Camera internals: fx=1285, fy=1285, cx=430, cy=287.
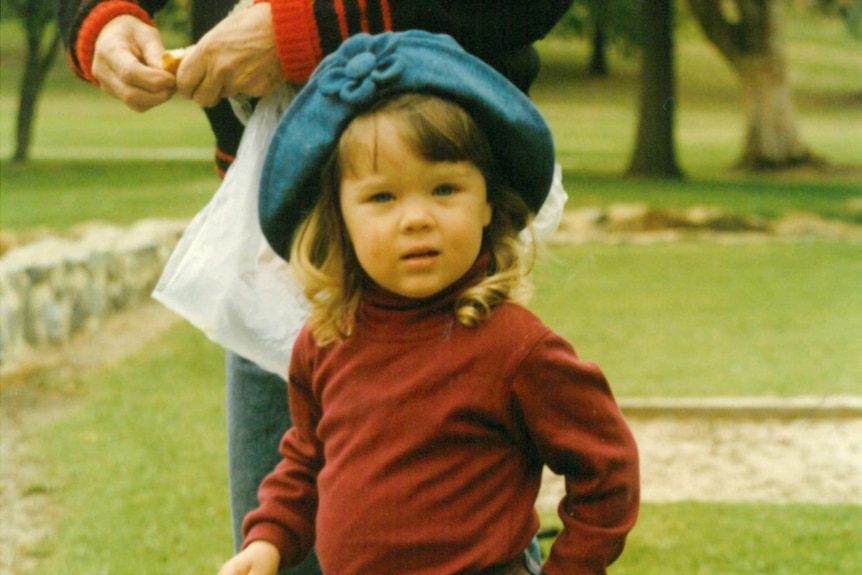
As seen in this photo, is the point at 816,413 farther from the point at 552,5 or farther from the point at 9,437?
the point at 552,5

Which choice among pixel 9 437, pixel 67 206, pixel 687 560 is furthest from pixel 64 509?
pixel 67 206

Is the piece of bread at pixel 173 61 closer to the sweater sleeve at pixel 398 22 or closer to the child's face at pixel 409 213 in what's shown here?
the sweater sleeve at pixel 398 22

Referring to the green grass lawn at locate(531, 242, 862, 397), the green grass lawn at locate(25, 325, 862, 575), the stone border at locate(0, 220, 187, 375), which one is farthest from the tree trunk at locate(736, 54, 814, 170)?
the green grass lawn at locate(25, 325, 862, 575)

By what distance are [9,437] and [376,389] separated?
373cm

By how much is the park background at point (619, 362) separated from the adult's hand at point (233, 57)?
0.57 meters

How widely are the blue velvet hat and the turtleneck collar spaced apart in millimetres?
173

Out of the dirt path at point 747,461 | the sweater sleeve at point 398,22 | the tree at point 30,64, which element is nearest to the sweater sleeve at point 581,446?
the sweater sleeve at point 398,22

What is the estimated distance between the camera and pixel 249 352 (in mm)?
2273

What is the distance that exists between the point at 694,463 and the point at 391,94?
3.32m

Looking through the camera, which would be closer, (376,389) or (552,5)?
(376,389)

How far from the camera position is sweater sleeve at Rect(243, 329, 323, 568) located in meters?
2.03

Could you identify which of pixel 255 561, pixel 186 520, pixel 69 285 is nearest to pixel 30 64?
pixel 69 285

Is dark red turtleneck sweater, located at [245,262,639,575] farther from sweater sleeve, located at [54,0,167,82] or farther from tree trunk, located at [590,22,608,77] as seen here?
tree trunk, located at [590,22,608,77]

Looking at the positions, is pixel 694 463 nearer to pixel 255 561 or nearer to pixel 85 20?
pixel 255 561
